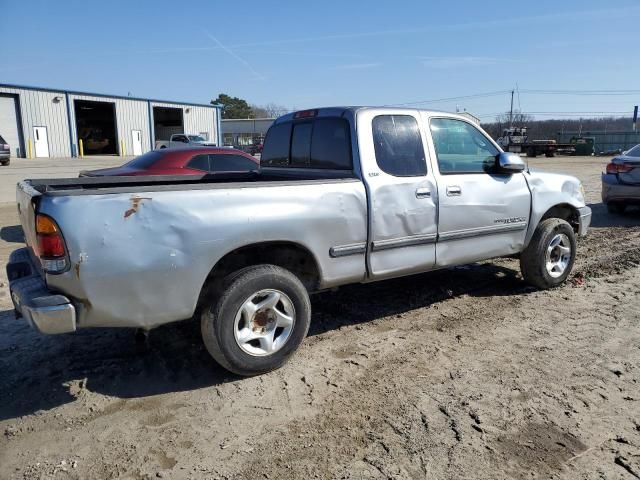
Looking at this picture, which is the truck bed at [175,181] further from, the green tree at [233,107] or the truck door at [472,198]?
the green tree at [233,107]

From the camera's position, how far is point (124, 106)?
138ft

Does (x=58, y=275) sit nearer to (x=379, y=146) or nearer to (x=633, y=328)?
(x=379, y=146)

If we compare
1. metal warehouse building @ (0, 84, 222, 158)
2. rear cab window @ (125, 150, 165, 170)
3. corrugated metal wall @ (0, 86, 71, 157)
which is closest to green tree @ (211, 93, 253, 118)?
metal warehouse building @ (0, 84, 222, 158)

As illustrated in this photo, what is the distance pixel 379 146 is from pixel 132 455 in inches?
115

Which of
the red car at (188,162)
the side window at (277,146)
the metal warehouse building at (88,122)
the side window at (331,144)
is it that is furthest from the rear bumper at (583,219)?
the metal warehouse building at (88,122)

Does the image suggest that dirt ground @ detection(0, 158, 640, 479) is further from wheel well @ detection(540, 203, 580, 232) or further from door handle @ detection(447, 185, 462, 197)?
door handle @ detection(447, 185, 462, 197)

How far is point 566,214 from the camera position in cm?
589

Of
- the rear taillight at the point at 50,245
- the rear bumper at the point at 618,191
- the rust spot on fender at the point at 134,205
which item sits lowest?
the rear bumper at the point at 618,191

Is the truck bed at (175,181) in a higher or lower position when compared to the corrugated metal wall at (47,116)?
lower

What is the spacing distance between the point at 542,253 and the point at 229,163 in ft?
19.4

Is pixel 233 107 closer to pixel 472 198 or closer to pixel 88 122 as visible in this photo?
pixel 88 122

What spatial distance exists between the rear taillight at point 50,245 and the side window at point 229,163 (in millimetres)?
6384

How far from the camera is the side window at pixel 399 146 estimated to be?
4309mm

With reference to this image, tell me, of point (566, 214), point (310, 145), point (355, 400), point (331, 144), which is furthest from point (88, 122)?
point (355, 400)
